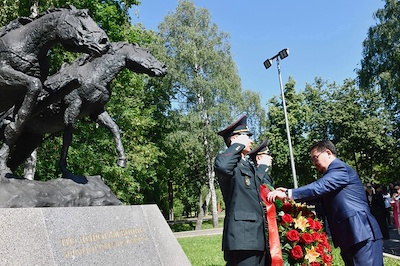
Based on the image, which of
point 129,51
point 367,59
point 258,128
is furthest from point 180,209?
point 129,51

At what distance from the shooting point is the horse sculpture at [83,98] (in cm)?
584

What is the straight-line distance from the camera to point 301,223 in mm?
3924

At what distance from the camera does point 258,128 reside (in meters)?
34.4

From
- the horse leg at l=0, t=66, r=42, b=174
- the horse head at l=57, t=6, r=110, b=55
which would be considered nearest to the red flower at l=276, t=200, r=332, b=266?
the horse head at l=57, t=6, r=110, b=55

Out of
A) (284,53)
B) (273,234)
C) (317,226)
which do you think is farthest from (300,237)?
(284,53)

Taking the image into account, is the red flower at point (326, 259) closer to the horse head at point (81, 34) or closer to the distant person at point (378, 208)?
the horse head at point (81, 34)

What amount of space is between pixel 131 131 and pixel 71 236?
14508 millimetres

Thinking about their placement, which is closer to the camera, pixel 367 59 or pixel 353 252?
pixel 353 252

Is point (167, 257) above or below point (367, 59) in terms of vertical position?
below

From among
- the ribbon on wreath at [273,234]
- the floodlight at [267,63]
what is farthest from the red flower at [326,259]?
the floodlight at [267,63]

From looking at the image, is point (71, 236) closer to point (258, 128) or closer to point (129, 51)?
point (129, 51)

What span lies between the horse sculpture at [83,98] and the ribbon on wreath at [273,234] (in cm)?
301

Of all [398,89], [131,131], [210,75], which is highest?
[210,75]

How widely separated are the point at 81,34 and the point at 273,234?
10.7 ft
